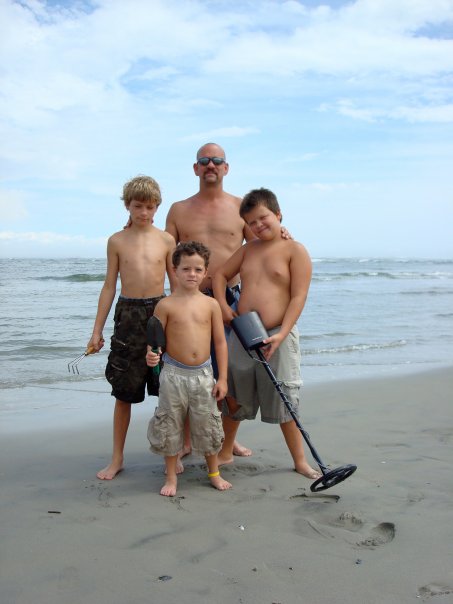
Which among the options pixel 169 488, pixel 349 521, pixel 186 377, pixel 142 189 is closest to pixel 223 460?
pixel 169 488

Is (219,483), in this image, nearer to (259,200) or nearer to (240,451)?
(240,451)

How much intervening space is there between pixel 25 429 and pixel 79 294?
14084mm

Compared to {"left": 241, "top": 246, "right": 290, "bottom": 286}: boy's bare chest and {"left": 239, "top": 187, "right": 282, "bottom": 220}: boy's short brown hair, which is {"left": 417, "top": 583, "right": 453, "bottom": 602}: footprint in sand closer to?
{"left": 241, "top": 246, "right": 290, "bottom": 286}: boy's bare chest

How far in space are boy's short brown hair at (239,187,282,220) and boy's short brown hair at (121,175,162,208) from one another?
1.89ft

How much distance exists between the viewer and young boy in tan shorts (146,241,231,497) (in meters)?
3.78

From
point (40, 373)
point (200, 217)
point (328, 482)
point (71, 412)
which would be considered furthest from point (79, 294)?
point (328, 482)

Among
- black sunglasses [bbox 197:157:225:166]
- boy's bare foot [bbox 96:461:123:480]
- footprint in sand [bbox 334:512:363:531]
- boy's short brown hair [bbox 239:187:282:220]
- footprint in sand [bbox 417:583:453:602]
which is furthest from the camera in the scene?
black sunglasses [bbox 197:157:225:166]

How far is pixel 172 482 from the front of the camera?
3791 millimetres

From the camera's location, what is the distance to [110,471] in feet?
13.5

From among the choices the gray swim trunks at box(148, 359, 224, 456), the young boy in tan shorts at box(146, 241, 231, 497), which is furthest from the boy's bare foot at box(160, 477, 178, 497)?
the gray swim trunks at box(148, 359, 224, 456)

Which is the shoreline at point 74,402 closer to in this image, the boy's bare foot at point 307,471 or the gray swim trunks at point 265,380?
the boy's bare foot at point 307,471

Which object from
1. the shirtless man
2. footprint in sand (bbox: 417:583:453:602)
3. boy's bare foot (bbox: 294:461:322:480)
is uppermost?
the shirtless man

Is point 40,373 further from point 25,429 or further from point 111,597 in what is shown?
point 111,597

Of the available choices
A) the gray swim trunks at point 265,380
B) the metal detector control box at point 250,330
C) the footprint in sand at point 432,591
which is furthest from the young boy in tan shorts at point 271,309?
the footprint in sand at point 432,591
